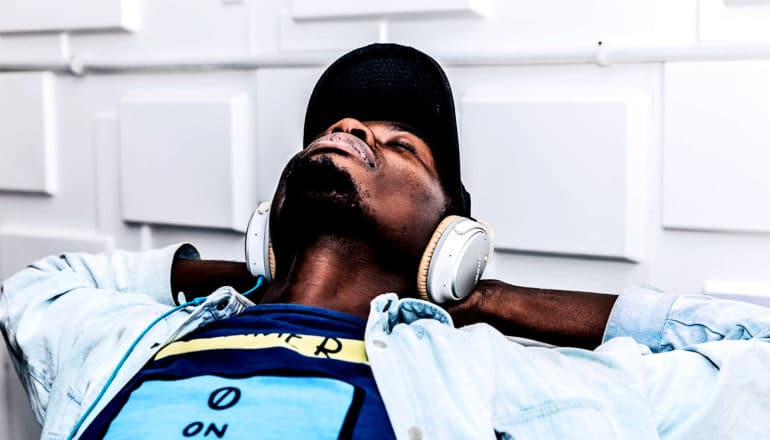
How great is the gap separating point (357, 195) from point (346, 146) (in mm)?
68

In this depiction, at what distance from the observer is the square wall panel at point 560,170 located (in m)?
1.48

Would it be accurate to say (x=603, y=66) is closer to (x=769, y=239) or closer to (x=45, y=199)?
(x=769, y=239)

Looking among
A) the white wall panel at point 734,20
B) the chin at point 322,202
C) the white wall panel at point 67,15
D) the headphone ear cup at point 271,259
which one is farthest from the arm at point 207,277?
the white wall panel at point 734,20

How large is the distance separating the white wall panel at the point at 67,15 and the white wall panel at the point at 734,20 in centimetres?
103

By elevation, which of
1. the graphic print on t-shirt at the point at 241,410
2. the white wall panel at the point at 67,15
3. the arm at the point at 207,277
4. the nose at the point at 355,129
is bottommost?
the graphic print on t-shirt at the point at 241,410

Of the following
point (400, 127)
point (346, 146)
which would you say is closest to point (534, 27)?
point (400, 127)

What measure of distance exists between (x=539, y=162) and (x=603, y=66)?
17 cm

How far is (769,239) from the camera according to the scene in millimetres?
1431

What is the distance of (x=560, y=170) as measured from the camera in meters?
1.52

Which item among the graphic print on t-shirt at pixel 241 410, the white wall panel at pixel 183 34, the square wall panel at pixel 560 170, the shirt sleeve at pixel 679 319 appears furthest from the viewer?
the white wall panel at pixel 183 34

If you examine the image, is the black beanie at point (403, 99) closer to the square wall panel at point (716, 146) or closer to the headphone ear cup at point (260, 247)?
the headphone ear cup at point (260, 247)

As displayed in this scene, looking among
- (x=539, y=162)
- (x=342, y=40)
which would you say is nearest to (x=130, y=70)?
(x=342, y=40)

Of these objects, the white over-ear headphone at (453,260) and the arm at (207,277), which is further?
the arm at (207,277)

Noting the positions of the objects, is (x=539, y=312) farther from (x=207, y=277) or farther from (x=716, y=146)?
(x=207, y=277)
